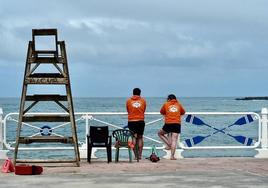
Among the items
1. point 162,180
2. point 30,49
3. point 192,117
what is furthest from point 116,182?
point 192,117

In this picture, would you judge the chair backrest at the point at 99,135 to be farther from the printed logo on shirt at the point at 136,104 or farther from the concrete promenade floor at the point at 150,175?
the printed logo on shirt at the point at 136,104

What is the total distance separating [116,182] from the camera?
11.2m

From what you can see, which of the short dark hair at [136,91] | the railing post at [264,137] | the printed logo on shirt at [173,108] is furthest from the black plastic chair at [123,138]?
the railing post at [264,137]

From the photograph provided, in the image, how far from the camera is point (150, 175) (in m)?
12.2

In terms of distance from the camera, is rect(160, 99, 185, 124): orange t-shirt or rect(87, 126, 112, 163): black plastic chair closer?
rect(87, 126, 112, 163): black plastic chair

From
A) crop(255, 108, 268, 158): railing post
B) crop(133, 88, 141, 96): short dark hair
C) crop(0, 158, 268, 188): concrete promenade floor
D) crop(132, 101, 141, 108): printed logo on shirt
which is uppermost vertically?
crop(133, 88, 141, 96): short dark hair

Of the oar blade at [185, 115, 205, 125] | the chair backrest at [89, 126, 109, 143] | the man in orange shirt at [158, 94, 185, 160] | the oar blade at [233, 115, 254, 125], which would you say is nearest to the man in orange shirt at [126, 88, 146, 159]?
the man in orange shirt at [158, 94, 185, 160]

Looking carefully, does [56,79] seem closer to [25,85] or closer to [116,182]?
[25,85]

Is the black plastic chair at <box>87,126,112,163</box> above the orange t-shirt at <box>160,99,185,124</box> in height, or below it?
below

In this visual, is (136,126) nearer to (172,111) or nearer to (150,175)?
(172,111)

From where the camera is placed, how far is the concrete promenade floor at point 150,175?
11.0 meters

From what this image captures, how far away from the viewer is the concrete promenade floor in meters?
11.0

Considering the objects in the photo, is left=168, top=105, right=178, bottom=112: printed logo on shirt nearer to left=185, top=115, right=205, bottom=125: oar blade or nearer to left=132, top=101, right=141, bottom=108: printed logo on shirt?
left=132, top=101, right=141, bottom=108: printed logo on shirt

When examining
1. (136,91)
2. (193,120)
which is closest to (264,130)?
(193,120)
